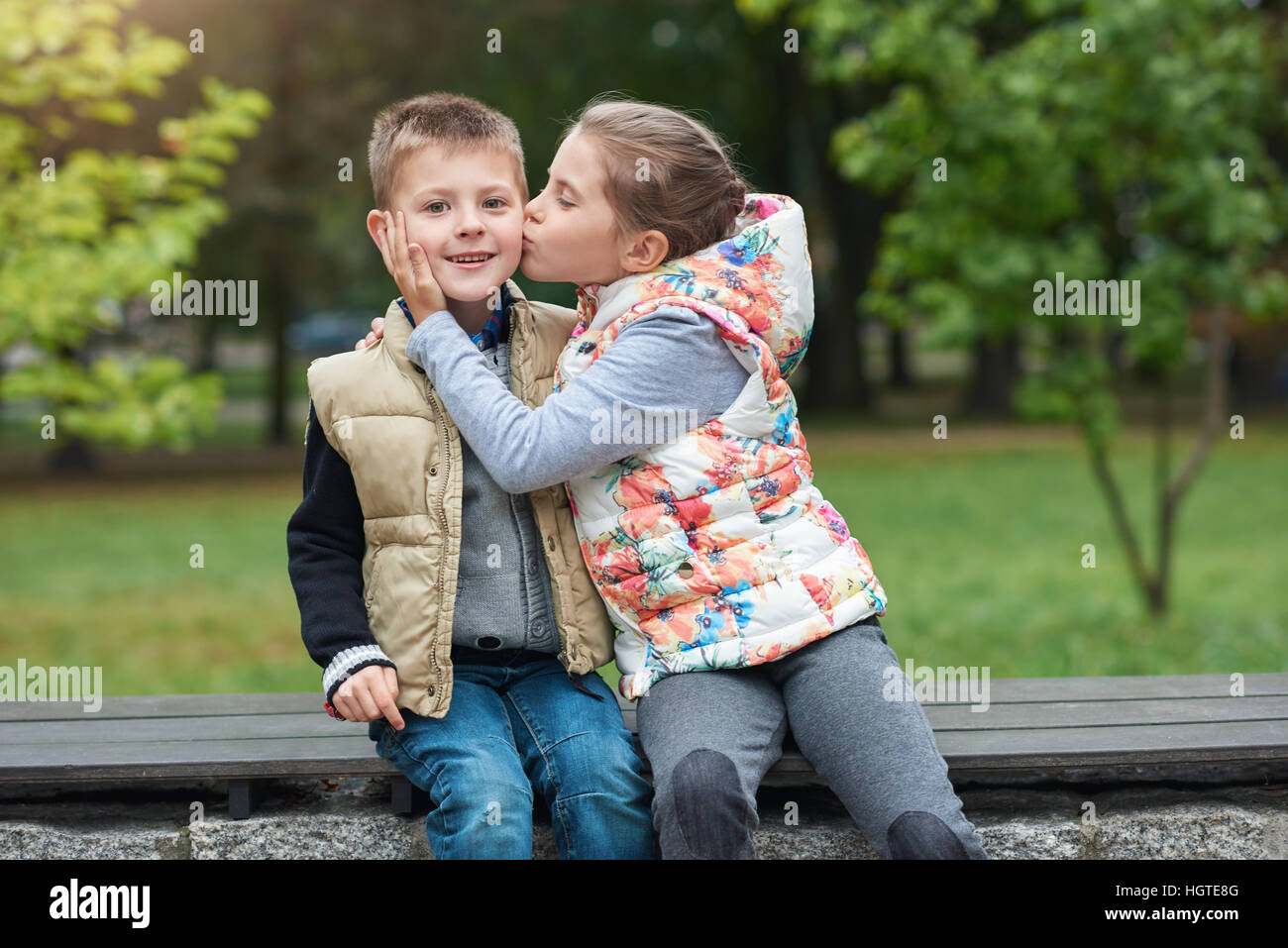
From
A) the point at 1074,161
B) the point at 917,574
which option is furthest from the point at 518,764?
the point at 917,574

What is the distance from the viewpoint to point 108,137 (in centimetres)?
1170

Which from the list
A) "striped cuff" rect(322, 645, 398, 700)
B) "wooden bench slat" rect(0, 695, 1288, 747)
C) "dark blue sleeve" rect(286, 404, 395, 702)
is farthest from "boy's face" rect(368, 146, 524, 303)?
"wooden bench slat" rect(0, 695, 1288, 747)

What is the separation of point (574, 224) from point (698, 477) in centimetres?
53

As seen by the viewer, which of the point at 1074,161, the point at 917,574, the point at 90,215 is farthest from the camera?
the point at 917,574

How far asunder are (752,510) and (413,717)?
0.73 metres

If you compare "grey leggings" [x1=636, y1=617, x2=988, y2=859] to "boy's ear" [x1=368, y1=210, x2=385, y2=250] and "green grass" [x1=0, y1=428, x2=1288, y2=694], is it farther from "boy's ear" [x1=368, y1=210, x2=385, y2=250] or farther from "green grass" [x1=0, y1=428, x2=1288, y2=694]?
"green grass" [x1=0, y1=428, x2=1288, y2=694]

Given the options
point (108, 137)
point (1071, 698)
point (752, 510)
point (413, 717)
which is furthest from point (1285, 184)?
point (108, 137)

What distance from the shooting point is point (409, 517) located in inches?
90.8

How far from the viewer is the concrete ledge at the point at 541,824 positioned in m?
2.49

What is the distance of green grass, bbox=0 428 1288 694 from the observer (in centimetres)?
597

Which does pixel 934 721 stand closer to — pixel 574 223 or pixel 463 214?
pixel 574 223

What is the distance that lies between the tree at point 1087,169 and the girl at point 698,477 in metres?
4.10
